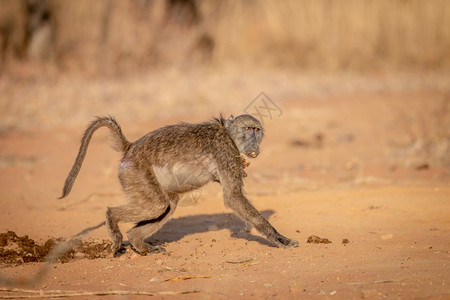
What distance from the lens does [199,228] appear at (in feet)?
22.2

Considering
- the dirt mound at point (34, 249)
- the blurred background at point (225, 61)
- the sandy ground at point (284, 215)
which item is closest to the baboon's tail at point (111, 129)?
the dirt mound at point (34, 249)

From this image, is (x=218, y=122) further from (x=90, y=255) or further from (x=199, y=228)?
(x=90, y=255)

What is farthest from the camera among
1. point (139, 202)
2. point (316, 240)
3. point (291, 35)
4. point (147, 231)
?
point (291, 35)

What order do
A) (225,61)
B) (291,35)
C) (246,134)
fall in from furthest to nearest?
(291,35)
(225,61)
(246,134)

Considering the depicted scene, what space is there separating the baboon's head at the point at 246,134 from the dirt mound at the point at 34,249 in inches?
62.1

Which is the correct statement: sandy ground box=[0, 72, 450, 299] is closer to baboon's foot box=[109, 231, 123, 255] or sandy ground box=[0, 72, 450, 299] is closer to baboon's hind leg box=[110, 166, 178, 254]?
baboon's foot box=[109, 231, 123, 255]

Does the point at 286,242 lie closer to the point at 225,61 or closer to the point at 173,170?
the point at 173,170

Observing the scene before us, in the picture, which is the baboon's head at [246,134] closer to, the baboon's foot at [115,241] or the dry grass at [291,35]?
the baboon's foot at [115,241]

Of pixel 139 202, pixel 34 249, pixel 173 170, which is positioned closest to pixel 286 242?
pixel 173 170

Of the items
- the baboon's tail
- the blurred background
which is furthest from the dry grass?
the baboon's tail

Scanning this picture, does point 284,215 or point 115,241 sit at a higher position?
point 284,215

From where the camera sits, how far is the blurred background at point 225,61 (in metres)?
13.6

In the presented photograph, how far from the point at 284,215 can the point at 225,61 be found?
37.1 ft

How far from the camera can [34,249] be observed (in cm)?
594
